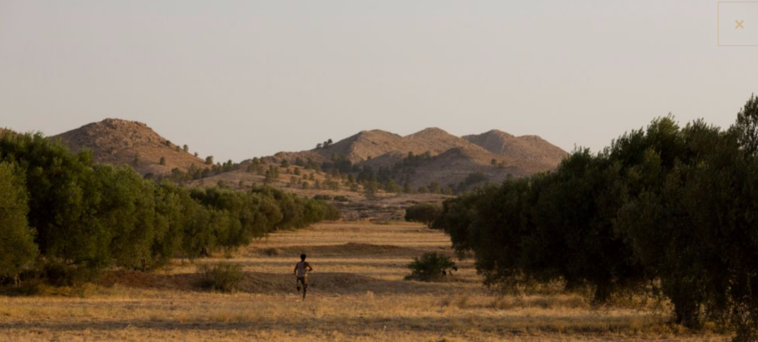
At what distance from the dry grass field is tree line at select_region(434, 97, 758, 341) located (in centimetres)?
156

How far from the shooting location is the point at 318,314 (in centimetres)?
2850

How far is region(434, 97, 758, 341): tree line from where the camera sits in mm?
17672

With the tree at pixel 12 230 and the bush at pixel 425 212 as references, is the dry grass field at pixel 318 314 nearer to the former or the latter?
the tree at pixel 12 230

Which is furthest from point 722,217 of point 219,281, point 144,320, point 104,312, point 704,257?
point 219,281

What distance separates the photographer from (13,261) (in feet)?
99.5

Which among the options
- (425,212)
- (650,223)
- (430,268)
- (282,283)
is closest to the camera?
(650,223)

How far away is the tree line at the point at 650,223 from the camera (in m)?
17.7

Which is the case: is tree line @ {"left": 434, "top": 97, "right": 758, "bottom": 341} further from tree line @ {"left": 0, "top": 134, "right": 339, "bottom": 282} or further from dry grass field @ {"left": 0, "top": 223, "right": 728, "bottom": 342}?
tree line @ {"left": 0, "top": 134, "right": 339, "bottom": 282}

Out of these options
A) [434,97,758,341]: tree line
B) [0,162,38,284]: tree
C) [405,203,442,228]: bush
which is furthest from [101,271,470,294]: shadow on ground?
[405,203,442,228]: bush

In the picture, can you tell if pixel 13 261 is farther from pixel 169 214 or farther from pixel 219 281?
pixel 169 214

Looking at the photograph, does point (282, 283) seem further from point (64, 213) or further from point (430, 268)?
point (64, 213)

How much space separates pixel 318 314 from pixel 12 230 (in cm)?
1073

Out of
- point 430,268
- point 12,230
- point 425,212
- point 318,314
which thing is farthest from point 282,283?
point 425,212

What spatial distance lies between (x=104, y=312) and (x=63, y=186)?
7.34 m
